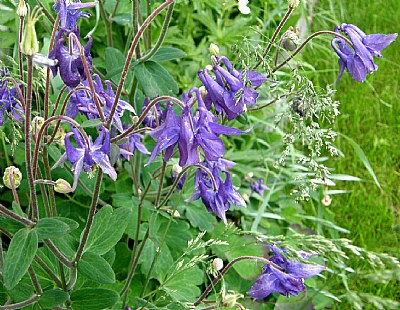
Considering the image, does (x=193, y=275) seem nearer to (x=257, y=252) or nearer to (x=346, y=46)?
(x=257, y=252)

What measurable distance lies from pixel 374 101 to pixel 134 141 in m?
2.05

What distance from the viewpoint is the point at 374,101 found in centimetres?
330

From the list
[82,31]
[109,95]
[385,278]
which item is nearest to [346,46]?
[109,95]

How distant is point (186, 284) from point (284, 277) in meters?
0.61

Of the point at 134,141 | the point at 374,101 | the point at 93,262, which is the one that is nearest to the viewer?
the point at 93,262

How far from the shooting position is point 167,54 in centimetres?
165

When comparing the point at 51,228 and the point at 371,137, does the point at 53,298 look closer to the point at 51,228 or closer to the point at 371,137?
the point at 51,228

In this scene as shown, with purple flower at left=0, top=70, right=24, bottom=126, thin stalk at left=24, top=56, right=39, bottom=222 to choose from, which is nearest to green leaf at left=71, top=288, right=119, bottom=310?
thin stalk at left=24, top=56, right=39, bottom=222

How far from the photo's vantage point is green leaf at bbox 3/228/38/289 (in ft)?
3.83

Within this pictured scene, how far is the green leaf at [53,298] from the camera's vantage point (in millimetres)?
1359

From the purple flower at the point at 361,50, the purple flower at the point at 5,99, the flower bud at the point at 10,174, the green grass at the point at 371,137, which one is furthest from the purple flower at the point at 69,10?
the green grass at the point at 371,137

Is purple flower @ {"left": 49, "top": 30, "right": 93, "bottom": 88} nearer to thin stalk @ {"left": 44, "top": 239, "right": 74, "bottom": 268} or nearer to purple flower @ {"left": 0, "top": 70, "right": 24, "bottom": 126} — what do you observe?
purple flower @ {"left": 0, "top": 70, "right": 24, "bottom": 126}

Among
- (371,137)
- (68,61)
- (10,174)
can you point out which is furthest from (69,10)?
(371,137)

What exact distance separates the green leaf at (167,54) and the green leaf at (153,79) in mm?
19
